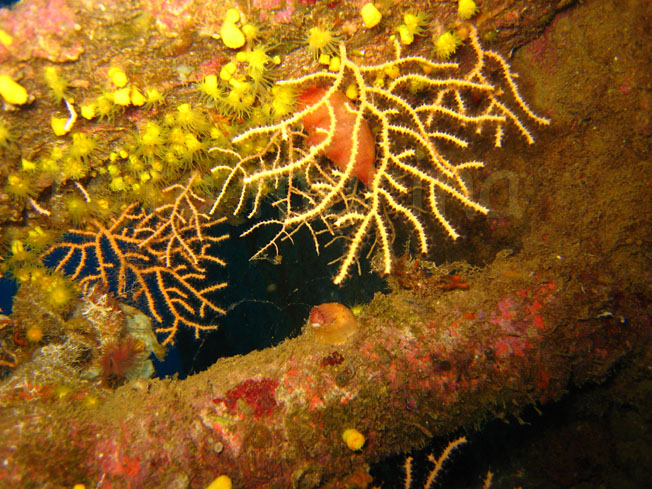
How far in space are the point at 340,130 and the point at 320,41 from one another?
0.66 metres

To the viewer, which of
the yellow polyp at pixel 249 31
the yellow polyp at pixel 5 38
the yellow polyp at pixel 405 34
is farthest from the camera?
the yellow polyp at pixel 405 34

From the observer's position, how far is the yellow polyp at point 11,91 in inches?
77.3

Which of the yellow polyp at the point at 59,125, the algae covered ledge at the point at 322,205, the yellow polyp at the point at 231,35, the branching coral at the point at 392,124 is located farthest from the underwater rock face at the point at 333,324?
the yellow polyp at the point at 59,125

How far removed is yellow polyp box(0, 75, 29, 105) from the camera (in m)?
1.96

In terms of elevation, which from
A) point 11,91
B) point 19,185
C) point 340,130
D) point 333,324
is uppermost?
point 340,130

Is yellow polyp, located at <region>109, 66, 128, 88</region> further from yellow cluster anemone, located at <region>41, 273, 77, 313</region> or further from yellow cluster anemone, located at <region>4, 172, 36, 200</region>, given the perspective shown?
yellow cluster anemone, located at <region>41, 273, 77, 313</region>

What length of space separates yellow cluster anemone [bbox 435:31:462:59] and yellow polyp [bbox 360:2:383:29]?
1.83 ft

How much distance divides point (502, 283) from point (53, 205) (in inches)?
167

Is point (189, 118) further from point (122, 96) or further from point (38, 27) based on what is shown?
point (38, 27)

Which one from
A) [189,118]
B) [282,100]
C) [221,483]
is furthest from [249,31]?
[221,483]

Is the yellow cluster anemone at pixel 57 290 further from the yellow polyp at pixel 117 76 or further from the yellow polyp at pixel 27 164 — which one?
the yellow polyp at pixel 117 76

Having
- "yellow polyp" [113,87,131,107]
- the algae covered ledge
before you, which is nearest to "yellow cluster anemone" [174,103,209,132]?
the algae covered ledge

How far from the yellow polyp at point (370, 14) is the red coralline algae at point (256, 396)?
285 cm

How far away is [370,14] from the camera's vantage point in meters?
2.23
